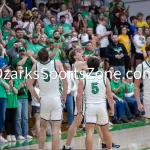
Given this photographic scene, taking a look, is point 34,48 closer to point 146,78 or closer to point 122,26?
point 122,26

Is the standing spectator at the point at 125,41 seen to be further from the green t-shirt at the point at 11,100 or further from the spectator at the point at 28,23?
the green t-shirt at the point at 11,100

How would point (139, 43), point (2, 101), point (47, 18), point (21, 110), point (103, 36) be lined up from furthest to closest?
point (139, 43) < point (103, 36) < point (47, 18) < point (21, 110) < point (2, 101)

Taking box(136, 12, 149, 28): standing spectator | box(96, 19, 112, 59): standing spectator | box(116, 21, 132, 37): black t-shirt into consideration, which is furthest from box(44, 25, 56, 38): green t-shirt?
box(136, 12, 149, 28): standing spectator

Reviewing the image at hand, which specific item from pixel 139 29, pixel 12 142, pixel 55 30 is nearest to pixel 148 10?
pixel 139 29

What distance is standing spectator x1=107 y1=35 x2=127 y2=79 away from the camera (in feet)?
54.7

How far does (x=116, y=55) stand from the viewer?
1662 centimetres

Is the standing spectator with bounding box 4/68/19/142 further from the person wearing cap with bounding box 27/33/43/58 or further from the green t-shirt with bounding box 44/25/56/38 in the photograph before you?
the green t-shirt with bounding box 44/25/56/38

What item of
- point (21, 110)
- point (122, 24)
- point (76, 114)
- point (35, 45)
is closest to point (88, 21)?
point (122, 24)

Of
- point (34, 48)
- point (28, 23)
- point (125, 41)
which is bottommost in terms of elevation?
point (34, 48)

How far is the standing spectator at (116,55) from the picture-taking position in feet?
54.7

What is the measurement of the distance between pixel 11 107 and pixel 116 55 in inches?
205

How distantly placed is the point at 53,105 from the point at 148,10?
42.5 feet

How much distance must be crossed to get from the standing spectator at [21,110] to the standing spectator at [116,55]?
4.54m

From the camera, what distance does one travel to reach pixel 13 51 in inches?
554
